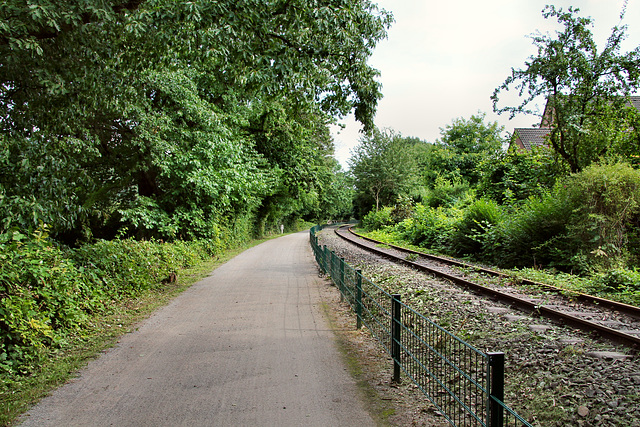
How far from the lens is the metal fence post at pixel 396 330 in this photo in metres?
4.74

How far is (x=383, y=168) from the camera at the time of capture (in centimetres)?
4281

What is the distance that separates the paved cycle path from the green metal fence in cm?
68

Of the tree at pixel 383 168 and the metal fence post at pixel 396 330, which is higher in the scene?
the tree at pixel 383 168

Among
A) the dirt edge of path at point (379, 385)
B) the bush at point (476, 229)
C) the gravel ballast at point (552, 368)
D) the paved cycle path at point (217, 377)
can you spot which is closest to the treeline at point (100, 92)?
the paved cycle path at point (217, 377)

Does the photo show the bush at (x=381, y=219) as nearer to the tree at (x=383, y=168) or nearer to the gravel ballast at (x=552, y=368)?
the tree at (x=383, y=168)

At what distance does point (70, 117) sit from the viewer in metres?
7.55

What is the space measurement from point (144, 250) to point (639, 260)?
12572mm

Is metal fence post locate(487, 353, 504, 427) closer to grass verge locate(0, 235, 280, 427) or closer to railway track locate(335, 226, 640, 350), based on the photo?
railway track locate(335, 226, 640, 350)

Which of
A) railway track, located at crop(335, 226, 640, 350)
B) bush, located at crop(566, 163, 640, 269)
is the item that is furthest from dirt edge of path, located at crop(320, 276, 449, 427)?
bush, located at crop(566, 163, 640, 269)

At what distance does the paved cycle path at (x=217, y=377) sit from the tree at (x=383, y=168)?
3555 cm

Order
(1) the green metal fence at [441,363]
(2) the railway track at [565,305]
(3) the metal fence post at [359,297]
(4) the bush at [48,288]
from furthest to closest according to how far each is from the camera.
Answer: (3) the metal fence post at [359,297] → (2) the railway track at [565,305] → (4) the bush at [48,288] → (1) the green metal fence at [441,363]

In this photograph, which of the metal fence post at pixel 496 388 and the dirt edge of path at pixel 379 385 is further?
the dirt edge of path at pixel 379 385

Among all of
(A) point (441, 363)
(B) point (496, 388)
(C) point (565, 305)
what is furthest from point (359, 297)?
(B) point (496, 388)

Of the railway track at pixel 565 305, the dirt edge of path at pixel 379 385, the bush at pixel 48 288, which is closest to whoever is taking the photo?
the dirt edge of path at pixel 379 385
